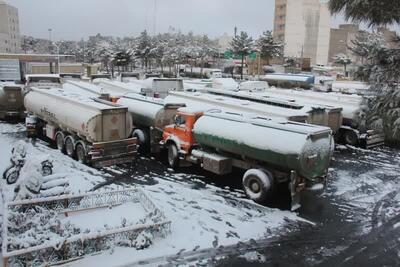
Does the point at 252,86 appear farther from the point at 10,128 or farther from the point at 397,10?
the point at 397,10

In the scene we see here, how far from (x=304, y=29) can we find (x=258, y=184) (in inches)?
4000

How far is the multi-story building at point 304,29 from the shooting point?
344ft

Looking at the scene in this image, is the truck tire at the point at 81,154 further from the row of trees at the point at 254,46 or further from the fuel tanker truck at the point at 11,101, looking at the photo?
the row of trees at the point at 254,46

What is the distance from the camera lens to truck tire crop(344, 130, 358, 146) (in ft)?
72.1

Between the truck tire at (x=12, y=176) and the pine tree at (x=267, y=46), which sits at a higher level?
the pine tree at (x=267, y=46)

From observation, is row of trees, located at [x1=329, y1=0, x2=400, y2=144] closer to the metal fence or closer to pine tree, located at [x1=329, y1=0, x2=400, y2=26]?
pine tree, located at [x1=329, y1=0, x2=400, y2=26]

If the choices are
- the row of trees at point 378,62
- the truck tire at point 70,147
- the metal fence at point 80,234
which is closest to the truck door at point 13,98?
the truck tire at point 70,147

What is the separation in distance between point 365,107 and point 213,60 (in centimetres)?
8415

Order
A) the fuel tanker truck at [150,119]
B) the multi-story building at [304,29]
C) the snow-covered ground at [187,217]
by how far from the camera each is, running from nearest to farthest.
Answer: the snow-covered ground at [187,217], the fuel tanker truck at [150,119], the multi-story building at [304,29]

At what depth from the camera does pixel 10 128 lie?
24484 mm

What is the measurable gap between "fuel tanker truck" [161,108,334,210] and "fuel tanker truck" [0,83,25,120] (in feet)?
51.4

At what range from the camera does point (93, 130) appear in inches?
623

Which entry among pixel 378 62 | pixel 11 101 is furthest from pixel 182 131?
pixel 11 101

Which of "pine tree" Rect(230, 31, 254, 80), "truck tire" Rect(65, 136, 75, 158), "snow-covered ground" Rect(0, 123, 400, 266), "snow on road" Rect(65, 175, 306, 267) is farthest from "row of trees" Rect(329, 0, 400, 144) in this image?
"pine tree" Rect(230, 31, 254, 80)
